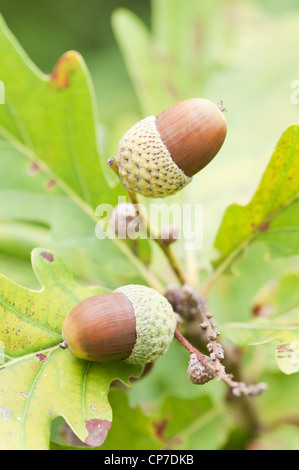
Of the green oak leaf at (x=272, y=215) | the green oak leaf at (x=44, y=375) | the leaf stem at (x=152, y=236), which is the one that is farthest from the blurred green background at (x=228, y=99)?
the green oak leaf at (x=44, y=375)

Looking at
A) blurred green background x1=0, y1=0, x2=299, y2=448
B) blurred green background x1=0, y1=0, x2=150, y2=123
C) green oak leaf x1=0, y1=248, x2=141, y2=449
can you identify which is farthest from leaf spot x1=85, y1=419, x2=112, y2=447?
blurred green background x1=0, y1=0, x2=150, y2=123

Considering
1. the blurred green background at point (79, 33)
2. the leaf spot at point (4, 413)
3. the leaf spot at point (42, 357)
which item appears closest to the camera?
the leaf spot at point (4, 413)

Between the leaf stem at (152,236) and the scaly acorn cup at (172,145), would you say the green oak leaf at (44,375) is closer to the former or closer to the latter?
the leaf stem at (152,236)

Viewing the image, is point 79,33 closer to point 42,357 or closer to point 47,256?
point 47,256

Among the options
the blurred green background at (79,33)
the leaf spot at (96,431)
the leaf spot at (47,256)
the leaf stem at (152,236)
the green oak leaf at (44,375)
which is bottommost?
the leaf spot at (96,431)

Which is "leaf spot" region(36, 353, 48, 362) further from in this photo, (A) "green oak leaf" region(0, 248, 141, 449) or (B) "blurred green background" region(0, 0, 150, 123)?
(B) "blurred green background" region(0, 0, 150, 123)

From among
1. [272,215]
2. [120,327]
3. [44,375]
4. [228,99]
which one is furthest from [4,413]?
[228,99]
